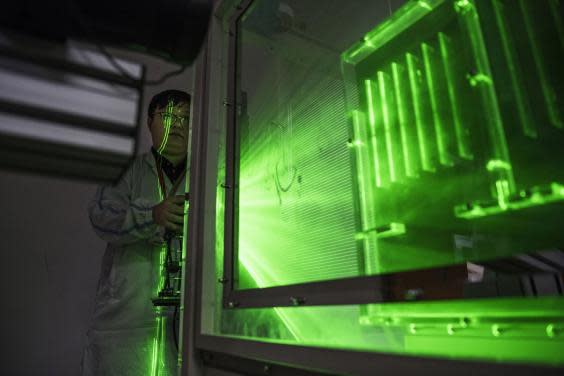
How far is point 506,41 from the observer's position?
551 mm

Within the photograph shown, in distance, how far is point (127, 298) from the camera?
4.10 ft

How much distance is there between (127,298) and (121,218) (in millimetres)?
241

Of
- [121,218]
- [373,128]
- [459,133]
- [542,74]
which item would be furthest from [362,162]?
[121,218]

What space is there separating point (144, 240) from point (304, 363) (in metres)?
0.85

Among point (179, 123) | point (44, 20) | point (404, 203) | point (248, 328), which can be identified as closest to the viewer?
point (44, 20)

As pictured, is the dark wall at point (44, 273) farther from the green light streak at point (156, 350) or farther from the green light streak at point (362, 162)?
the green light streak at point (362, 162)

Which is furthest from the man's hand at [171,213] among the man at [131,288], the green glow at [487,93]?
the green glow at [487,93]

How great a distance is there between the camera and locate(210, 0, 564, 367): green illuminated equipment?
483mm

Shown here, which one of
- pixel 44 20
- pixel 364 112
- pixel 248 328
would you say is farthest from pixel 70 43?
pixel 248 328

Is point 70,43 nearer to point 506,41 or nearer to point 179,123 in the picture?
point 506,41

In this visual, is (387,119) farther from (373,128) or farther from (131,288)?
(131,288)

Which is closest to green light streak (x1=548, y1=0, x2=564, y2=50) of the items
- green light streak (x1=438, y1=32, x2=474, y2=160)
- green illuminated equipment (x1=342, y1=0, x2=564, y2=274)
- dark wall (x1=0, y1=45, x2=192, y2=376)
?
green illuminated equipment (x1=342, y1=0, x2=564, y2=274)

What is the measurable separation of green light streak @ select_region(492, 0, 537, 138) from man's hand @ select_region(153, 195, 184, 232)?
86 cm

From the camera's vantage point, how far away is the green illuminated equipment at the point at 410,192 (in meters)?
0.48
